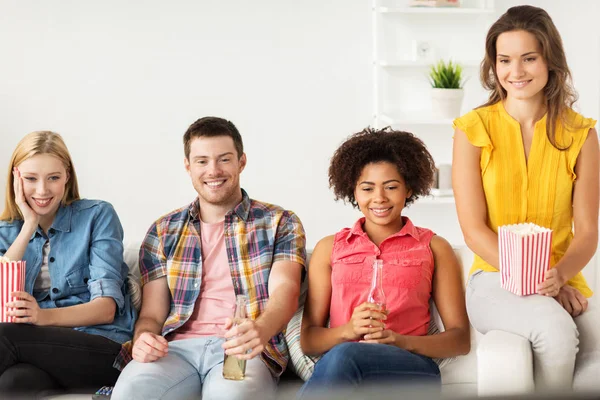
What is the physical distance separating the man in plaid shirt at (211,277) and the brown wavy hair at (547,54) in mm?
733

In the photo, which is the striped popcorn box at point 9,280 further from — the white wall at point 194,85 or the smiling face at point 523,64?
the white wall at point 194,85

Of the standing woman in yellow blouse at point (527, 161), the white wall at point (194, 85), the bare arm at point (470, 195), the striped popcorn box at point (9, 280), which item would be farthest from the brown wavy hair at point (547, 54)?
the white wall at point (194, 85)

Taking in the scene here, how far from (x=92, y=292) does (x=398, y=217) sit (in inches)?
35.3

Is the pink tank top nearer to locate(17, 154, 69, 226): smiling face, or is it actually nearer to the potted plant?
locate(17, 154, 69, 226): smiling face

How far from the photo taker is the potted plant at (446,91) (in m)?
4.36

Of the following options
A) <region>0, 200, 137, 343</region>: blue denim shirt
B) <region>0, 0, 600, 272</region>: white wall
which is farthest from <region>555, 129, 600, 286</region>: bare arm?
<region>0, 0, 600, 272</region>: white wall

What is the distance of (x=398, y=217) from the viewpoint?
2227mm

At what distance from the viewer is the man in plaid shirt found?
2.05 m

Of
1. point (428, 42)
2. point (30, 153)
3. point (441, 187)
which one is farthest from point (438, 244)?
point (428, 42)

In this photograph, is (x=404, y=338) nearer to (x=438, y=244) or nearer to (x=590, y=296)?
(x=438, y=244)

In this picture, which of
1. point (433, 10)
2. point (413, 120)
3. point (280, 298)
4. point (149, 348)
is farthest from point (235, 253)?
point (433, 10)

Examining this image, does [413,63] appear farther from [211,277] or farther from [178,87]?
[211,277]

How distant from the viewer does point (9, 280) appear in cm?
204

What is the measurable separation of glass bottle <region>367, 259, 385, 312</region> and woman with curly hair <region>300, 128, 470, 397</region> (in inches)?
1.8
